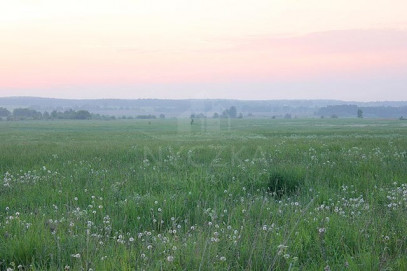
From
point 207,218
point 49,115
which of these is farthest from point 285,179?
point 49,115

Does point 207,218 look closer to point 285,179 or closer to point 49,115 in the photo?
point 285,179

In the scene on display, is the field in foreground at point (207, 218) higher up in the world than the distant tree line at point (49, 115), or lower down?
higher up

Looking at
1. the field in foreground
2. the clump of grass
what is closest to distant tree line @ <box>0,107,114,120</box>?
the field in foreground

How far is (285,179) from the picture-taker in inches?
387

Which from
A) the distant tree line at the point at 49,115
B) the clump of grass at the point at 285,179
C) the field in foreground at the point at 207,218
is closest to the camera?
the field in foreground at the point at 207,218

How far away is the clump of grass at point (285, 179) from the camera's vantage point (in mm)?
9406

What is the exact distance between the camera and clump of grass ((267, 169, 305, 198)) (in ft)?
30.9

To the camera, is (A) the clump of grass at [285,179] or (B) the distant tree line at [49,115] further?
(B) the distant tree line at [49,115]

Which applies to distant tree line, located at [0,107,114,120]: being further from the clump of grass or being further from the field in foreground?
the clump of grass

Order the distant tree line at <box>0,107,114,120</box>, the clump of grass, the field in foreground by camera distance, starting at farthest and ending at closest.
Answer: the distant tree line at <box>0,107,114,120</box>, the clump of grass, the field in foreground

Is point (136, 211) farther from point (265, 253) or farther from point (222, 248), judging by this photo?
point (265, 253)

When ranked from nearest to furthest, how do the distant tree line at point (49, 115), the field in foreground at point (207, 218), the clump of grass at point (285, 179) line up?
Result: the field in foreground at point (207, 218) < the clump of grass at point (285, 179) < the distant tree line at point (49, 115)

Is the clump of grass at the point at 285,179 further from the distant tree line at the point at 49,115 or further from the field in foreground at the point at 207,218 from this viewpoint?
the distant tree line at the point at 49,115

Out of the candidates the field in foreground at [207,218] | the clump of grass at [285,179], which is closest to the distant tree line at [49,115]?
the field in foreground at [207,218]
